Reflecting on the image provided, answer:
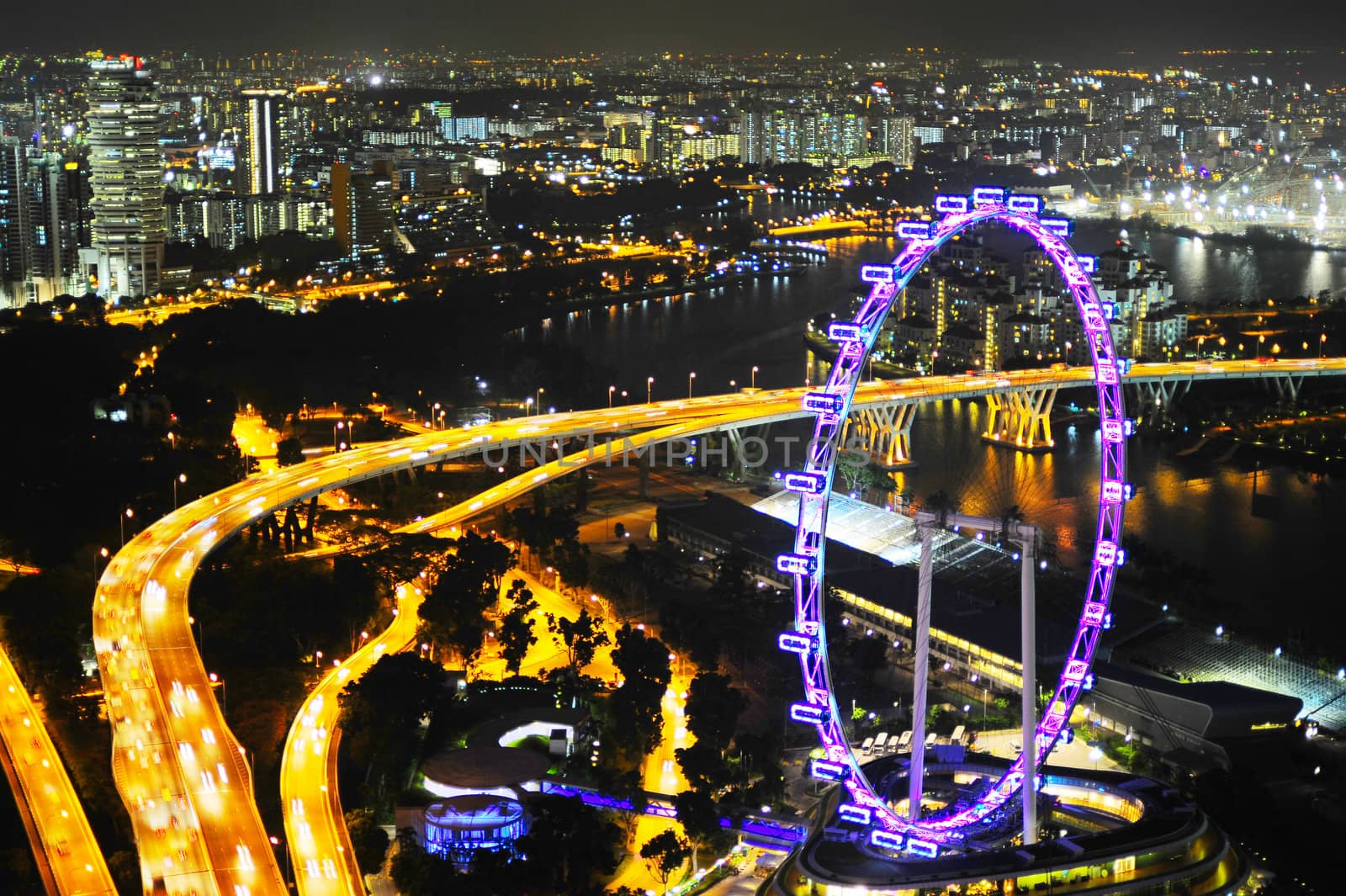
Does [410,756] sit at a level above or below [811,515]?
below

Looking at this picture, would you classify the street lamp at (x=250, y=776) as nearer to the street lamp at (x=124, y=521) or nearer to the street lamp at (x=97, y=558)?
the street lamp at (x=97, y=558)

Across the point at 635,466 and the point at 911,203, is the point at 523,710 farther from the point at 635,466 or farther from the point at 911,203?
the point at 911,203

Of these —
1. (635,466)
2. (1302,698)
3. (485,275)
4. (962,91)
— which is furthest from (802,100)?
(1302,698)

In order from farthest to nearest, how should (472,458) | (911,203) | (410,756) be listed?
(911,203), (472,458), (410,756)

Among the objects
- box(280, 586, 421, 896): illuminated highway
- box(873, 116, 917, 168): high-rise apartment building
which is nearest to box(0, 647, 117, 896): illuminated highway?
box(280, 586, 421, 896): illuminated highway

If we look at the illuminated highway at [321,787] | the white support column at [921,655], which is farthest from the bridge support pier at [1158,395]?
the white support column at [921,655]

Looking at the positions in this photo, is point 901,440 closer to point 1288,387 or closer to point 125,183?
point 1288,387

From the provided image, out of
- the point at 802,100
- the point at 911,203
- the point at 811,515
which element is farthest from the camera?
the point at 802,100
